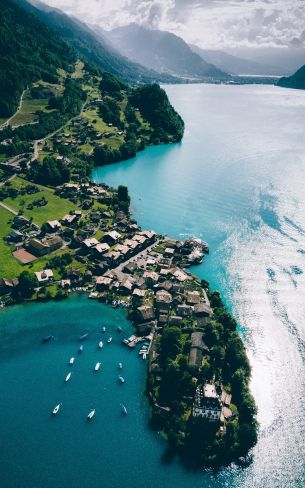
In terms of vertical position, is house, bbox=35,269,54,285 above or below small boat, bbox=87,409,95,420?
above

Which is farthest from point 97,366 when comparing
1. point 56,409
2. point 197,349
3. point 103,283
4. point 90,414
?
point 103,283

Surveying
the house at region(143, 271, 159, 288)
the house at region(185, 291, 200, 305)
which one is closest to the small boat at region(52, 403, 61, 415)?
the house at region(185, 291, 200, 305)

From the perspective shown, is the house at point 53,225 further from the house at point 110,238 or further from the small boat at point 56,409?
the small boat at point 56,409

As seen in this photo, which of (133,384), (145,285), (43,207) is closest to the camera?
(133,384)

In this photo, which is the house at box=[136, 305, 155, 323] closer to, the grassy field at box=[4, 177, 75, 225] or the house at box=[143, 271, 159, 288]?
the house at box=[143, 271, 159, 288]

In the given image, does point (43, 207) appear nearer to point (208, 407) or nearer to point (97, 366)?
point (97, 366)
